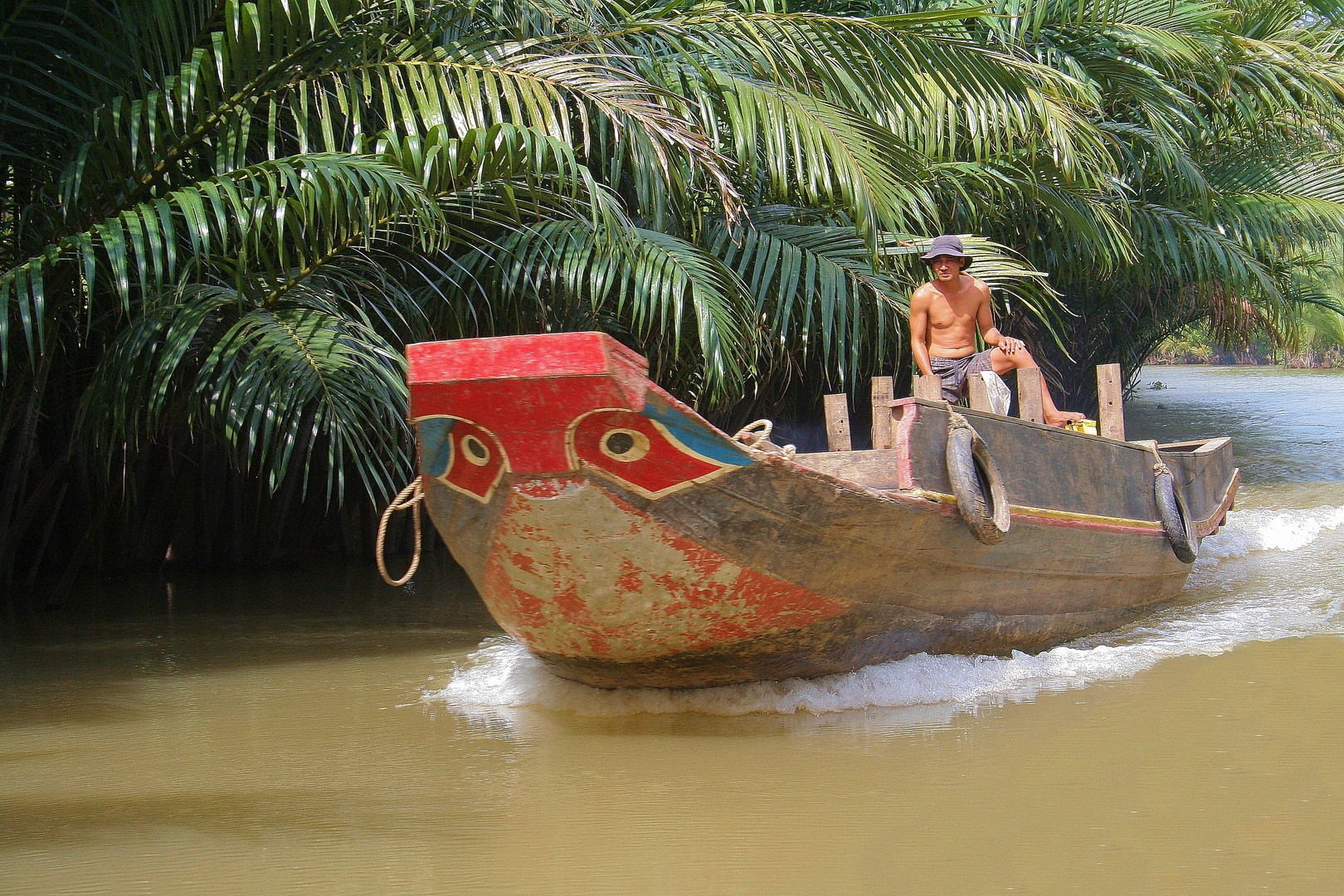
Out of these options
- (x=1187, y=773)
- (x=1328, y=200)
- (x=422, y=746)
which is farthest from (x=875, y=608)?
(x=1328, y=200)

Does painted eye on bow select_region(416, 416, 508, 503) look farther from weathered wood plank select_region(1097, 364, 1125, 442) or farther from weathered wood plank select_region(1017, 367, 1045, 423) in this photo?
weathered wood plank select_region(1097, 364, 1125, 442)

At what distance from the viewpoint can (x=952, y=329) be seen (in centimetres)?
569

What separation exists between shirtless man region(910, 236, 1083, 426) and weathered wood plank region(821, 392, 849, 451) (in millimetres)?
624

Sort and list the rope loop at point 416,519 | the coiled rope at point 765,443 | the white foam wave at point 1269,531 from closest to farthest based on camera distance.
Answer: the coiled rope at point 765,443 → the rope loop at point 416,519 → the white foam wave at point 1269,531

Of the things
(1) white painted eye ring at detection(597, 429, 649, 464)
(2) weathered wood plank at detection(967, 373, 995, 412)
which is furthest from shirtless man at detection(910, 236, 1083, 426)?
(1) white painted eye ring at detection(597, 429, 649, 464)

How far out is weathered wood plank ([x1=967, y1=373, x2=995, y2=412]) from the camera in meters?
5.37

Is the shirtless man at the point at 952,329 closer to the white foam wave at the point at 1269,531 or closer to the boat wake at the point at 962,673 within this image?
the boat wake at the point at 962,673

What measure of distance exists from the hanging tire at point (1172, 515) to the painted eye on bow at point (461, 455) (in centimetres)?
361

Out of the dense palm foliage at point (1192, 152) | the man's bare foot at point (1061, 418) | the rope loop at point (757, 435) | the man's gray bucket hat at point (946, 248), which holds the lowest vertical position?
the man's bare foot at point (1061, 418)

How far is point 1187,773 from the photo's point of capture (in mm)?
3209

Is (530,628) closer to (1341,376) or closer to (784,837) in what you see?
(784,837)

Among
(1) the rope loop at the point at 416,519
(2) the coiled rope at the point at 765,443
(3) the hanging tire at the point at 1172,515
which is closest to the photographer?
(2) the coiled rope at the point at 765,443

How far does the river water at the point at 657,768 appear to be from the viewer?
2648 millimetres

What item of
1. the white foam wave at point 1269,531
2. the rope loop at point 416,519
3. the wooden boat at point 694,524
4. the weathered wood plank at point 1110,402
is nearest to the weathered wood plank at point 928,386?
the wooden boat at point 694,524
